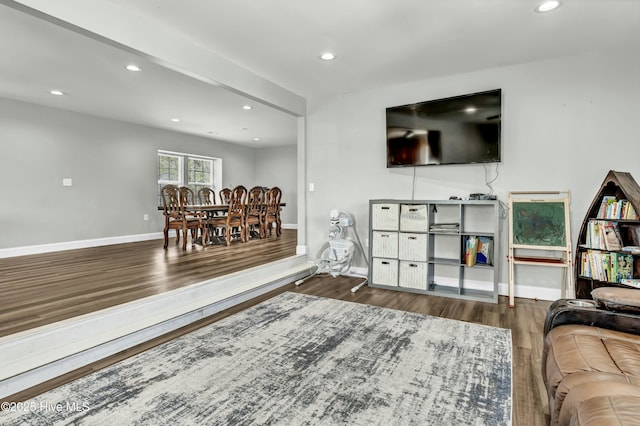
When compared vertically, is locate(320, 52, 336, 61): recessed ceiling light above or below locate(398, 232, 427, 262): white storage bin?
above

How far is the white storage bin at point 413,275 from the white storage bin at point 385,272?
68mm

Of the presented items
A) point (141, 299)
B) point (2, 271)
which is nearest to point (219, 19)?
point (141, 299)

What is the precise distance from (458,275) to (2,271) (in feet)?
17.7

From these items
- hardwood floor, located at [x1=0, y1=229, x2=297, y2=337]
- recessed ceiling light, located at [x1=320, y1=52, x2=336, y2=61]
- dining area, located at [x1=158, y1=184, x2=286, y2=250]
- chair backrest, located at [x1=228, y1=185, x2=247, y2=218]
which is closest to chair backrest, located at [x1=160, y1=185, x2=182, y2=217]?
dining area, located at [x1=158, y1=184, x2=286, y2=250]

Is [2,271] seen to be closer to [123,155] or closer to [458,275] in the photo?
[123,155]

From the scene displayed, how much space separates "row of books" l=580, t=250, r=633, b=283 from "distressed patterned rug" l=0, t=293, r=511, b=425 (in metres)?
1.00

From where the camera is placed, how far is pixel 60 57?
3428 millimetres

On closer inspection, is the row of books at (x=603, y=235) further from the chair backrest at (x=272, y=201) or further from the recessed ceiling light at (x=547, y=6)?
the chair backrest at (x=272, y=201)

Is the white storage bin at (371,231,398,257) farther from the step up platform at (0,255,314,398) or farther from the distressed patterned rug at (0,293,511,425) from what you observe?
the step up platform at (0,255,314,398)

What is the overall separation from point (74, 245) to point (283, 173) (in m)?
5.12

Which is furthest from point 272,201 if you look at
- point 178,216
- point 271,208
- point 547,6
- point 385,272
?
point 547,6

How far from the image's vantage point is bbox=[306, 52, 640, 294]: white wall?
10.1ft

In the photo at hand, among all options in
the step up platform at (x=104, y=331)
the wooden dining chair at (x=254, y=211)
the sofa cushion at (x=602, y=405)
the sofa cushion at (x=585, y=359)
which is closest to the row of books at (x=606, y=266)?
the sofa cushion at (x=585, y=359)

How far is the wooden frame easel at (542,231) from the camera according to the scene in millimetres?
3079
